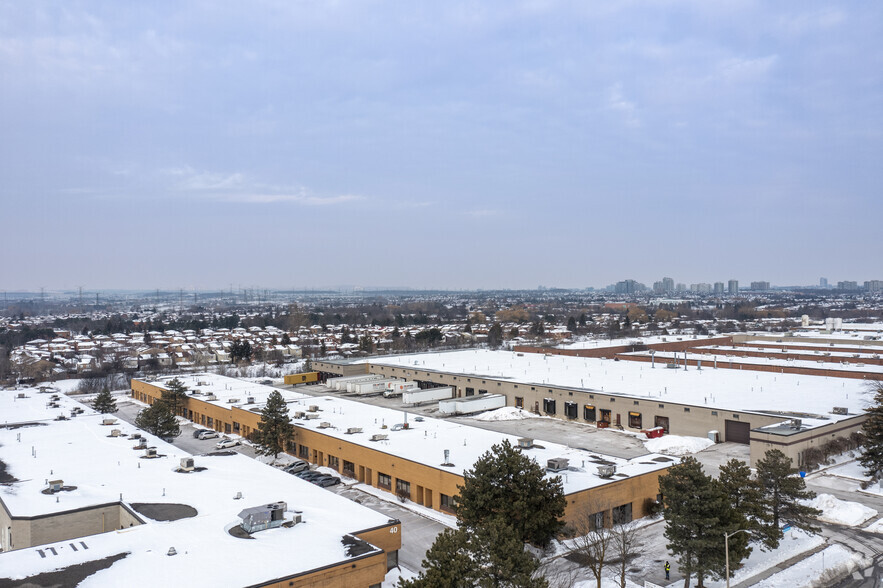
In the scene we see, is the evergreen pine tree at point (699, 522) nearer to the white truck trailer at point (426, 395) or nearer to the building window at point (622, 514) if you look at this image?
the building window at point (622, 514)

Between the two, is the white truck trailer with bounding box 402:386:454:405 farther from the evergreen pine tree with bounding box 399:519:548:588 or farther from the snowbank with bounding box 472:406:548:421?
the evergreen pine tree with bounding box 399:519:548:588

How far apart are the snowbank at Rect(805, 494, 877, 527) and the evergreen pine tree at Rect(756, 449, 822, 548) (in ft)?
10.4

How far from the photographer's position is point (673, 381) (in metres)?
53.1

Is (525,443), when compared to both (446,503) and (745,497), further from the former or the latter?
(745,497)

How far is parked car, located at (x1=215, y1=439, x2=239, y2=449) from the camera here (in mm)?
42469

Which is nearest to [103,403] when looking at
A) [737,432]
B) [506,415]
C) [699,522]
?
[506,415]

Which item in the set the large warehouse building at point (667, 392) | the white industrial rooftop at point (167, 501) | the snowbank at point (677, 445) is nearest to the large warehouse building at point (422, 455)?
the white industrial rooftop at point (167, 501)

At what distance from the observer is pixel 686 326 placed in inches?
5586

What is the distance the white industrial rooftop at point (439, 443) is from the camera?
28.3m

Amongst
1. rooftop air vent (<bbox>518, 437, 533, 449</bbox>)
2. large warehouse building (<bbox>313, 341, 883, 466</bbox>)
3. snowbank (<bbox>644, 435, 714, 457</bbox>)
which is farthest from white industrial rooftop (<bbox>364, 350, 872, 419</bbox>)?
rooftop air vent (<bbox>518, 437, 533, 449</bbox>)

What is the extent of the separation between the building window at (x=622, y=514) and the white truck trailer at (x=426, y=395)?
96.3 feet

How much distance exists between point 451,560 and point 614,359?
2265 inches

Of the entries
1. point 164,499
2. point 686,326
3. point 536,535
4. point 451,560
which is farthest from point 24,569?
point 686,326

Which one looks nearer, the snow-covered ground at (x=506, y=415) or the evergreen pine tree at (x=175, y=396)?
the snow-covered ground at (x=506, y=415)
